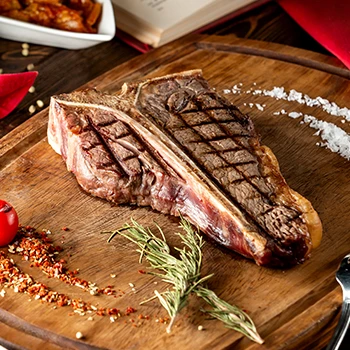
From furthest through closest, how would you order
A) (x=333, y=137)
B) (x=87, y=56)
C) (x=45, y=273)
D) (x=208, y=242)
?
(x=87, y=56) < (x=333, y=137) < (x=208, y=242) < (x=45, y=273)

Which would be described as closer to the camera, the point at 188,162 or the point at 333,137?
the point at 188,162

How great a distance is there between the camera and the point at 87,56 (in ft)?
20.3

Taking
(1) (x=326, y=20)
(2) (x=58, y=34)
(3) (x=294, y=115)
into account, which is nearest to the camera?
(3) (x=294, y=115)

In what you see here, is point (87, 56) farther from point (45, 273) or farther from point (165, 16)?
point (45, 273)

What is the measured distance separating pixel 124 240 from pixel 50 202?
22.9 inches

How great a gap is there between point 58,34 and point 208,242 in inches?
96.2

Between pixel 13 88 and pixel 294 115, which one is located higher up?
pixel 294 115

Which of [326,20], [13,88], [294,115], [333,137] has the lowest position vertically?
[13,88]

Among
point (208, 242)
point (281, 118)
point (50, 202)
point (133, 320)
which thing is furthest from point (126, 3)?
point (133, 320)

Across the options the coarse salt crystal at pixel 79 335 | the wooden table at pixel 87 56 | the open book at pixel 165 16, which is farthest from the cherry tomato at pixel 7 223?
the open book at pixel 165 16

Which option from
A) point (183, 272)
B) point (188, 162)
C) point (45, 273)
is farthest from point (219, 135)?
point (45, 273)

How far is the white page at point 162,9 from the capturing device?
6254mm

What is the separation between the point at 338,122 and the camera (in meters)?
5.11

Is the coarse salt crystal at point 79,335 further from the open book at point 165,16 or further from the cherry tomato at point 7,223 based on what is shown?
the open book at point 165,16
